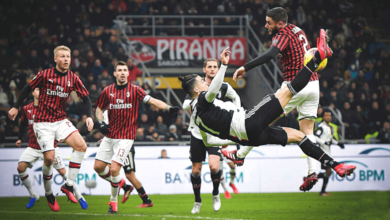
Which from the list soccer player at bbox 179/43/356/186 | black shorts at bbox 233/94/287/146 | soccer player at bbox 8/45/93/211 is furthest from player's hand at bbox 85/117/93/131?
black shorts at bbox 233/94/287/146

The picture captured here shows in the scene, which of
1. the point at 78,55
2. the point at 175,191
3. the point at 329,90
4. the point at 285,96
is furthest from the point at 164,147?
the point at 285,96

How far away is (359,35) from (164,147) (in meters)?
10.1

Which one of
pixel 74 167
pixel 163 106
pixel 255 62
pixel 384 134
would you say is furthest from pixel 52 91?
pixel 384 134

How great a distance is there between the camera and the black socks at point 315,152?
240 inches

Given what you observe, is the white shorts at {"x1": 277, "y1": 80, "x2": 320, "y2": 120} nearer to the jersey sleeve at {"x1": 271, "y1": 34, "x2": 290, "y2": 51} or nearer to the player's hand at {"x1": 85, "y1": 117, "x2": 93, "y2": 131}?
the jersey sleeve at {"x1": 271, "y1": 34, "x2": 290, "y2": 51}

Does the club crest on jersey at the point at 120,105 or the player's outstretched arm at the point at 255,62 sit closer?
the player's outstretched arm at the point at 255,62

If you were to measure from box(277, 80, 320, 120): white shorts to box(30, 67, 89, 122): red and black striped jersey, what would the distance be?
397cm

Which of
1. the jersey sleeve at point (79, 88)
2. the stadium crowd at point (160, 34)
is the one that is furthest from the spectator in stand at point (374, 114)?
the jersey sleeve at point (79, 88)

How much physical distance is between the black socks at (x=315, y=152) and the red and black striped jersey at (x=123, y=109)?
3.35 meters

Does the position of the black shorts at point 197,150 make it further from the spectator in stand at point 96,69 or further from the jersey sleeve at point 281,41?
the spectator in stand at point 96,69

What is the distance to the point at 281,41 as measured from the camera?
6398 millimetres

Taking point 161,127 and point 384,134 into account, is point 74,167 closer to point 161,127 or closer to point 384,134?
point 161,127

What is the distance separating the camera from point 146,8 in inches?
765

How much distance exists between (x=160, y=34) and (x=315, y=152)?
13.6 meters
